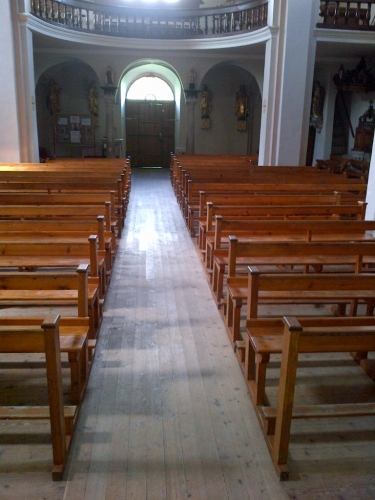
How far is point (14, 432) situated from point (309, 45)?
11024mm

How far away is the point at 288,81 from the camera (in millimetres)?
11234

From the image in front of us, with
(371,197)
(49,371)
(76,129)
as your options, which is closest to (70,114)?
(76,129)

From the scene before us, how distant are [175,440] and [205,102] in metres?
16.2

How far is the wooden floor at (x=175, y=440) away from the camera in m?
2.39

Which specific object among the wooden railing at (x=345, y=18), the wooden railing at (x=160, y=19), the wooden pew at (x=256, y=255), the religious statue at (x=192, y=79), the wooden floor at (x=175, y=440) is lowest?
the wooden floor at (x=175, y=440)

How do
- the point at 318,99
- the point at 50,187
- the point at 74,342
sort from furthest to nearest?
1. the point at 318,99
2. the point at 50,187
3. the point at 74,342

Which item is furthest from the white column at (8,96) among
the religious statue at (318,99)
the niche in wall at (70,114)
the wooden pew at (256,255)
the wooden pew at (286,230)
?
the religious statue at (318,99)

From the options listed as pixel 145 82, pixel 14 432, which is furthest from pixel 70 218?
pixel 145 82

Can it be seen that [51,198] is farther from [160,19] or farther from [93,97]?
[93,97]

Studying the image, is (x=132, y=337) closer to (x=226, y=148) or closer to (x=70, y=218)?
(x=70, y=218)

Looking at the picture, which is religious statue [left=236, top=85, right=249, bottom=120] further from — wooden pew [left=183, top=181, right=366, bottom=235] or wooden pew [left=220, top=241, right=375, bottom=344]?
wooden pew [left=220, top=241, right=375, bottom=344]

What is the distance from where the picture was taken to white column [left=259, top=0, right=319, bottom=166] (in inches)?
432

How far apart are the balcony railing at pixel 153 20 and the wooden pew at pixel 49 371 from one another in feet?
42.4

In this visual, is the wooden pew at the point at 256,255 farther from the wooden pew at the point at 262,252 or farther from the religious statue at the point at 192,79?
the religious statue at the point at 192,79
